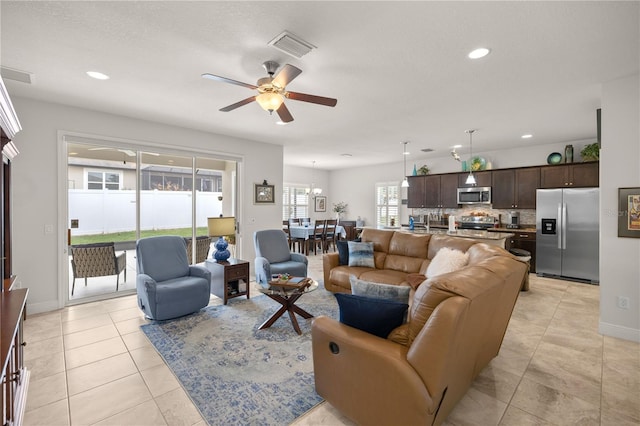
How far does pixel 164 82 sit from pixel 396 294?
3126 mm

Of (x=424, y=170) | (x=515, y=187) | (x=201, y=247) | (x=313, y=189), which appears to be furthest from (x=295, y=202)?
(x=515, y=187)

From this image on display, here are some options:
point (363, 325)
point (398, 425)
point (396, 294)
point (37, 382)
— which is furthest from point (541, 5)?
point (37, 382)

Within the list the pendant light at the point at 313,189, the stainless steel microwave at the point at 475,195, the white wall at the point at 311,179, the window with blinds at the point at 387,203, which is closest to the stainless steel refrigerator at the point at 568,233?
the stainless steel microwave at the point at 475,195

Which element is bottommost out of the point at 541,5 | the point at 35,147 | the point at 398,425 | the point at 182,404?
the point at 182,404

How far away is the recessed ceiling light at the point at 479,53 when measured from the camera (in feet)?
8.13

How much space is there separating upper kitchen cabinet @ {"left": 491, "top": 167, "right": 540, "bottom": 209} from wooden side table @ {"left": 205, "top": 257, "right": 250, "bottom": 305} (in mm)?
5649

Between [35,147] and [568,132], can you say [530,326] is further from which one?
[35,147]

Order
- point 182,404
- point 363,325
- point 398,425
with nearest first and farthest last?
point 398,425
point 363,325
point 182,404

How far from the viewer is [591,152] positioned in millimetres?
5340

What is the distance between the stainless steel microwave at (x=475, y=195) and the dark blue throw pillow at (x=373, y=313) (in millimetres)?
6022

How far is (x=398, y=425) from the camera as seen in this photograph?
1.59 m

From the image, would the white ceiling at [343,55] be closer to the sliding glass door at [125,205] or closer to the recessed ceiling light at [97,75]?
the recessed ceiling light at [97,75]

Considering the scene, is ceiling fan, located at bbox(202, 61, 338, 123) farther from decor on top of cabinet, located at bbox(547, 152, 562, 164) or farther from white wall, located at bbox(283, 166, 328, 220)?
white wall, located at bbox(283, 166, 328, 220)

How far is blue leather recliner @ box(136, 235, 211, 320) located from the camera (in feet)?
11.2
